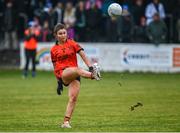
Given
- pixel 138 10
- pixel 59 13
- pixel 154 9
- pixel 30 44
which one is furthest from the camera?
pixel 59 13

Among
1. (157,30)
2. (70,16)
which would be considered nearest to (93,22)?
(70,16)

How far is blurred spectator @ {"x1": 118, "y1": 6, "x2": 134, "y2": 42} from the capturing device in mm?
33494

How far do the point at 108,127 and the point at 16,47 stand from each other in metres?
21.6

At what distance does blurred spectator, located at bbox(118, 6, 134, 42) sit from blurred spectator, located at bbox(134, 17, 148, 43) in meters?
0.36

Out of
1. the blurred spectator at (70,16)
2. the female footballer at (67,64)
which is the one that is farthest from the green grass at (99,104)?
the blurred spectator at (70,16)

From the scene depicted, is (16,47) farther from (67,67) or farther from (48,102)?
(67,67)

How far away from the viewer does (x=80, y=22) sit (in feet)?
114

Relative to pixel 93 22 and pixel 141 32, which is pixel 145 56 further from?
pixel 93 22

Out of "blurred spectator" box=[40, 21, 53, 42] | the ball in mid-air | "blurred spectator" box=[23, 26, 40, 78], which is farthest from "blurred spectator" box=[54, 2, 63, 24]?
the ball in mid-air

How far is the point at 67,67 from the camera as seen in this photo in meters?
15.4

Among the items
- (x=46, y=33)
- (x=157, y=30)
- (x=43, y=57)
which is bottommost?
(x=43, y=57)

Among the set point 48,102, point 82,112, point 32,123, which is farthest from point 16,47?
point 32,123

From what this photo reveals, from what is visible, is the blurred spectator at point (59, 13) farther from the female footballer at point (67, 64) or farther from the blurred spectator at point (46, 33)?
the female footballer at point (67, 64)

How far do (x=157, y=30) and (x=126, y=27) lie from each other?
1.50 metres
